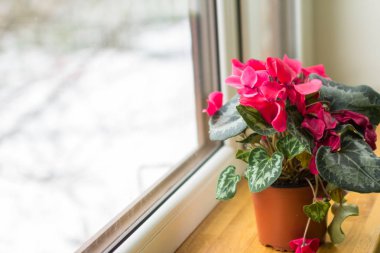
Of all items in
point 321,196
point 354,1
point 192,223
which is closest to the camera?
point 321,196

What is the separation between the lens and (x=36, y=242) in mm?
949

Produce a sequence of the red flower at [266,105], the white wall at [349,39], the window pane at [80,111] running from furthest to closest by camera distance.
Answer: the white wall at [349,39] < the red flower at [266,105] < the window pane at [80,111]

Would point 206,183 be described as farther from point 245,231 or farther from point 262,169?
point 262,169

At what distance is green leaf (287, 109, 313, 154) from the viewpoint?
3.23 ft

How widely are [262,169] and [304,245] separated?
19cm

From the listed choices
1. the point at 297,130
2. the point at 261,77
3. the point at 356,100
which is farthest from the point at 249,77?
the point at 356,100

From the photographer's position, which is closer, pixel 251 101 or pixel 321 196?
pixel 251 101

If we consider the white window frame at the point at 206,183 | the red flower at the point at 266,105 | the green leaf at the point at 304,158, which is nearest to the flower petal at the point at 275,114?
the red flower at the point at 266,105

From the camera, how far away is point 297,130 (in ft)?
3.29

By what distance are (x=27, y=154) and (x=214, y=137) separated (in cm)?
34

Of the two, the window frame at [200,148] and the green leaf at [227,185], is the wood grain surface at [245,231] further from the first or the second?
the green leaf at [227,185]

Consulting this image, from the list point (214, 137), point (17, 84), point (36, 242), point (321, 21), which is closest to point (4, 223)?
point (36, 242)

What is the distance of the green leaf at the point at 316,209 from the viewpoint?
3.35ft

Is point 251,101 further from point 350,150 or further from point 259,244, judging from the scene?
point 259,244
